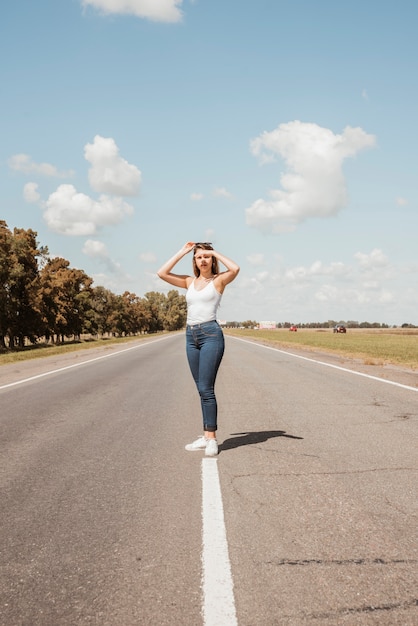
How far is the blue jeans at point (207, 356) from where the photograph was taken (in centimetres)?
530

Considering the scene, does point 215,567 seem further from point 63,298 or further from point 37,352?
point 63,298

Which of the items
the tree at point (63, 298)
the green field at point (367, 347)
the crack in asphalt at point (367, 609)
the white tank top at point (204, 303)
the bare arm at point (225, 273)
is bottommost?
the green field at point (367, 347)

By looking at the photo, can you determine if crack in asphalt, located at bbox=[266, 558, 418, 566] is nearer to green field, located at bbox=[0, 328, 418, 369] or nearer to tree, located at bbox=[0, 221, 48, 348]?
green field, located at bbox=[0, 328, 418, 369]

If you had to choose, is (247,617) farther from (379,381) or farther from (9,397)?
(379,381)

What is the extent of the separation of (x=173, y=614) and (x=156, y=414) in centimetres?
546

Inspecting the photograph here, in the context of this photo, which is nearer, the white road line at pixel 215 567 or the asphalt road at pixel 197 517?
the white road line at pixel 215 567

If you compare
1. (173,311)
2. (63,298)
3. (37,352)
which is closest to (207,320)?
(37,352)

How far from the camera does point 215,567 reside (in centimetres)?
280

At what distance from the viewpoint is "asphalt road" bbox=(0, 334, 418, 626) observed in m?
2.45

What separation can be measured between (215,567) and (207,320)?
9.24 ft

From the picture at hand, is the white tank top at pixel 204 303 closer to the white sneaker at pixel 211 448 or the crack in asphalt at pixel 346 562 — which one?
the white sneaker at pixel 211 448

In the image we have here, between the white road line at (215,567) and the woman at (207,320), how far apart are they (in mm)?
1290

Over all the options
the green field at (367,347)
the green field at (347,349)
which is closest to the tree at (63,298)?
the green field at (347,349)

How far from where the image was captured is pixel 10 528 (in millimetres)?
3404
